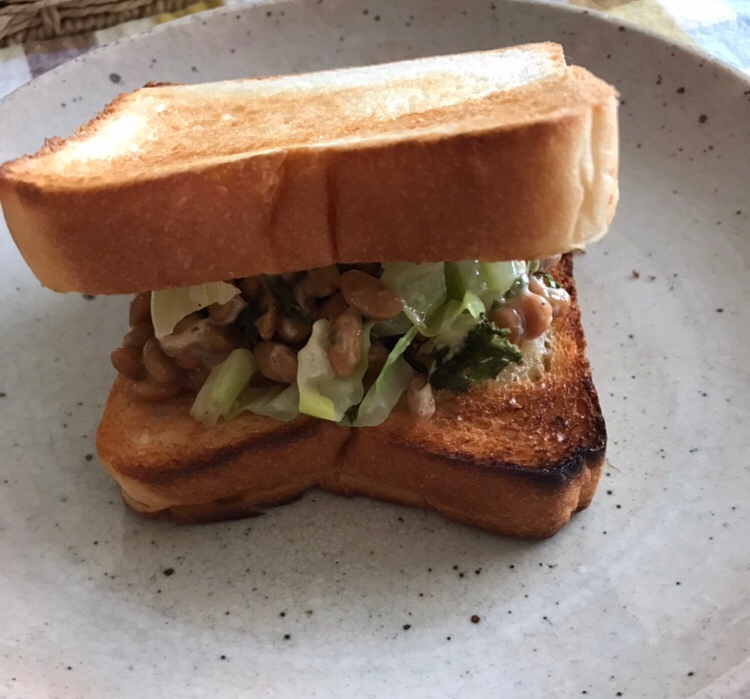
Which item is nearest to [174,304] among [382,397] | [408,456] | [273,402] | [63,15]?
[273,402]

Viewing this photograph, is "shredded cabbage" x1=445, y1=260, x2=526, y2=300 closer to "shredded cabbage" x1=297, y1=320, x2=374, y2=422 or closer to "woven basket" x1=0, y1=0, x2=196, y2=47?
"shredded cabbage" x1=297, y1=320, x2=374, y2=422

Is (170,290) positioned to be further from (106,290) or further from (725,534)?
(725,534)

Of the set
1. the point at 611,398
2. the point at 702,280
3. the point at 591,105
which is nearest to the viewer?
the point at 591,105

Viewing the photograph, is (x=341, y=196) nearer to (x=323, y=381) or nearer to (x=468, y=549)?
(x=323, y=381)

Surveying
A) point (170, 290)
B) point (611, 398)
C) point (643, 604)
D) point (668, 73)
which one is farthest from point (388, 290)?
point (668, 73)

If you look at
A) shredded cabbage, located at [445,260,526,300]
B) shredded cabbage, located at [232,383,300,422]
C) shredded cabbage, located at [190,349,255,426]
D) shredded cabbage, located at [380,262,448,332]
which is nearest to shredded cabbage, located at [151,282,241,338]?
shredded cabbage, located at [190,349,255,426]

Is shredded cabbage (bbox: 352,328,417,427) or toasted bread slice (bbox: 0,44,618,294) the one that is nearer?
toasted bread slice (bbox: 0,44,618,294)
